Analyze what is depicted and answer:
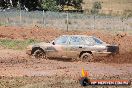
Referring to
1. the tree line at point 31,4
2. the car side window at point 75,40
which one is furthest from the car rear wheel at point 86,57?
the tree line at point 31,4

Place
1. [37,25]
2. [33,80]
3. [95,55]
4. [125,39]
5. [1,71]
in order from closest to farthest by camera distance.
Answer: [33,80] → [1,71] → [95,55] → [125,39] → [37,25]

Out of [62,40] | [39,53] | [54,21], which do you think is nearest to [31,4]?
[54,21]

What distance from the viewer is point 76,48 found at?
21.2 metres

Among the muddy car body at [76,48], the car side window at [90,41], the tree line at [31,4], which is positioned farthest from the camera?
the tree line at [31,4]

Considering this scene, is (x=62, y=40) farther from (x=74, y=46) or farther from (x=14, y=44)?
(x=14, y=44)

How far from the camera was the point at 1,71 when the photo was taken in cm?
1798

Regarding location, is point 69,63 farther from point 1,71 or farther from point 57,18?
point 57,18

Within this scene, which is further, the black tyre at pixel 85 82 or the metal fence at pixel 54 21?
the metal fence at pixel 54 21

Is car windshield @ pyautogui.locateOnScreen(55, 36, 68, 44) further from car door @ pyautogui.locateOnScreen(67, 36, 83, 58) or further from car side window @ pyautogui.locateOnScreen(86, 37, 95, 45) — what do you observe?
car side window @ pyautogui.locateOnScreen(86, 37, 95, 45)

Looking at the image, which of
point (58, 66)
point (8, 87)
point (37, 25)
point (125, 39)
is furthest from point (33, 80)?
point (37, 25)

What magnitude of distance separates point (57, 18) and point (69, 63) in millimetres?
24214

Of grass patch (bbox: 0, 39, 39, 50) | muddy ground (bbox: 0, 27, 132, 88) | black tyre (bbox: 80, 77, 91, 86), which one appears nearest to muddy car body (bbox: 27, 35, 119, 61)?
muddy ground (bbox: 0, 27, 132, 88)

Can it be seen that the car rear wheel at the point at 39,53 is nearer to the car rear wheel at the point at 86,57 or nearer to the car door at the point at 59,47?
the car door at the point at 59,47

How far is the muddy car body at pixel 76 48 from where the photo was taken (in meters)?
21.0
